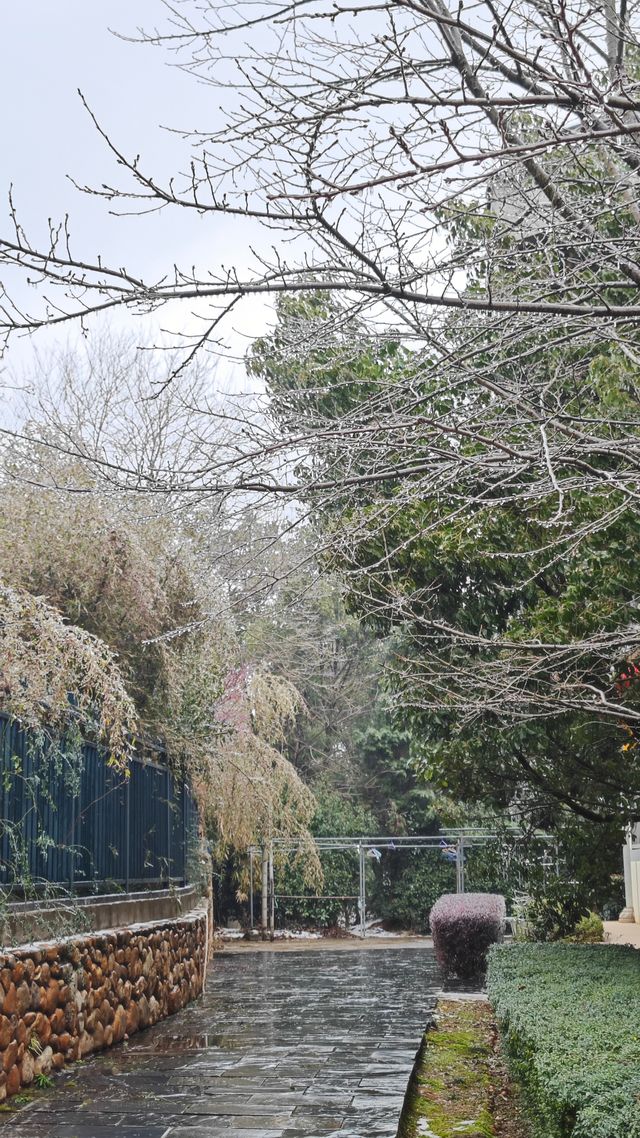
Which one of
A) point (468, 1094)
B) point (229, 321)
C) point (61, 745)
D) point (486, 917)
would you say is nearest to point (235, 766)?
point (486, 917)

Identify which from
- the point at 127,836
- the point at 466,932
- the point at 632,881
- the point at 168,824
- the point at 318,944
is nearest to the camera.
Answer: the point at 127,836

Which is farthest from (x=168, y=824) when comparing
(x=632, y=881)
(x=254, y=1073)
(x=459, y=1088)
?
(x=632, y=881)

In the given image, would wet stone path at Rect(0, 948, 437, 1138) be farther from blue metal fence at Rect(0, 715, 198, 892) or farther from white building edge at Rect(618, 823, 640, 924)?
white building edge at Rect(618, 823, 640, 924)

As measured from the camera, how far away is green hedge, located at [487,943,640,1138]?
13.9ft

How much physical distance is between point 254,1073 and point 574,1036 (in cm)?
286

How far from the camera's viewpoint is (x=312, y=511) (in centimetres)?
575

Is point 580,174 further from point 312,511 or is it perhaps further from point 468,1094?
point 468,1094

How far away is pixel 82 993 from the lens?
7.97 meters

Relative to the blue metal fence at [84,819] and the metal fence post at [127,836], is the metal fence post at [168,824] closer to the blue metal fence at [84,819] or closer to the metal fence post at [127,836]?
the blue metal fence at [84,819]

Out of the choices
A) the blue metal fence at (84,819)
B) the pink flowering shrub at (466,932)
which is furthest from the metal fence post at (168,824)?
the pink flowering shrub at (466,932)

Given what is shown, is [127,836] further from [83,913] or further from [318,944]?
[318,944]

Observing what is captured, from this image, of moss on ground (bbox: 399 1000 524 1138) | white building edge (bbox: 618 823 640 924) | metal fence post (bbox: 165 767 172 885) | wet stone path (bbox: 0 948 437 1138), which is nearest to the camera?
wet stone path (bbox: 0 948 437 1138)

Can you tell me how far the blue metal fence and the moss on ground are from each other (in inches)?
110

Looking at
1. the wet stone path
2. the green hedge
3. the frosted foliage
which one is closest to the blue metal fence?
the frosted foliage
